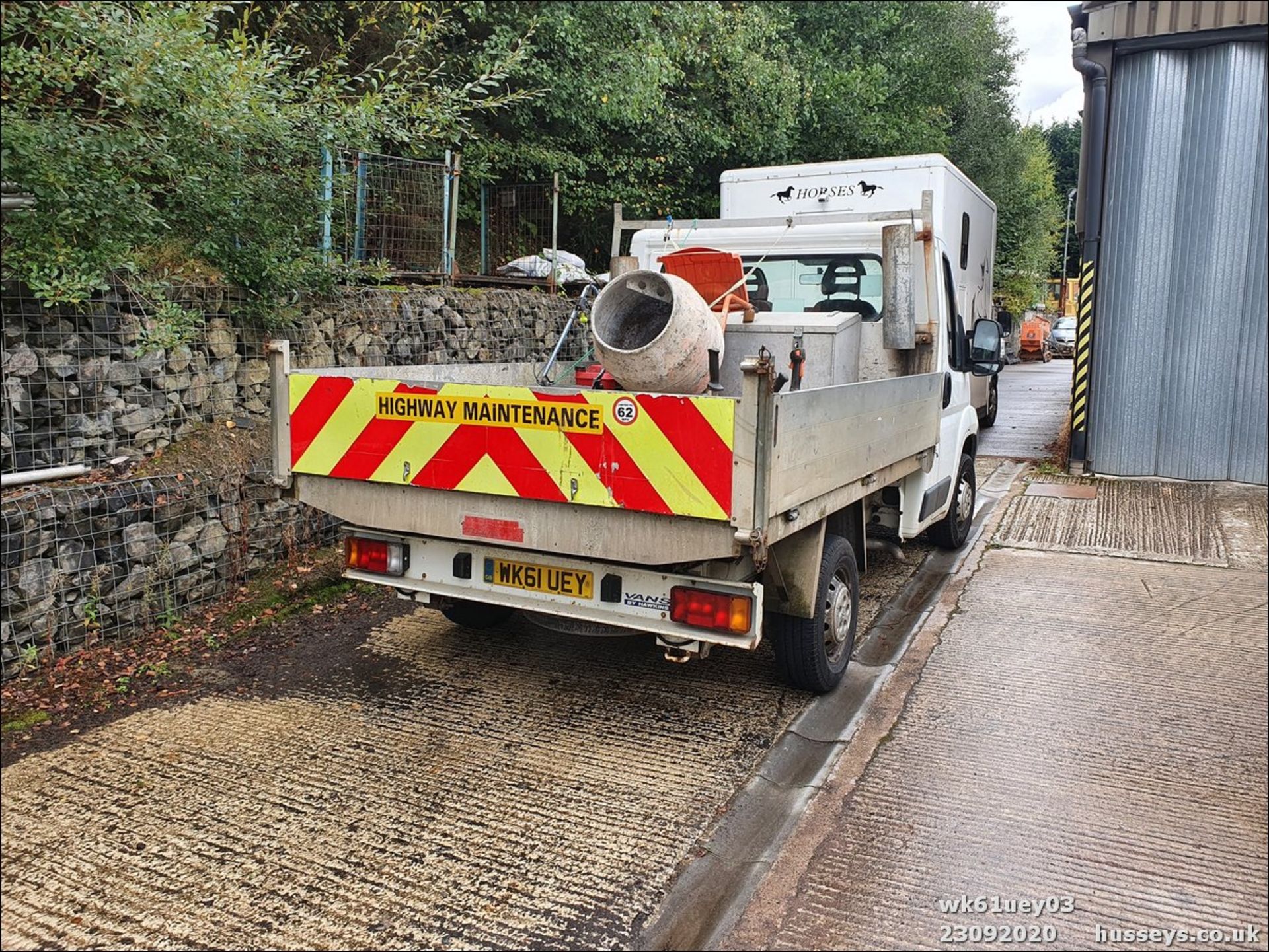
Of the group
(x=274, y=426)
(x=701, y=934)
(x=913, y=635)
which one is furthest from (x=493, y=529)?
(x=913, y=635)

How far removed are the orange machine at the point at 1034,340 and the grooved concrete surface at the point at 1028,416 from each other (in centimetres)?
502

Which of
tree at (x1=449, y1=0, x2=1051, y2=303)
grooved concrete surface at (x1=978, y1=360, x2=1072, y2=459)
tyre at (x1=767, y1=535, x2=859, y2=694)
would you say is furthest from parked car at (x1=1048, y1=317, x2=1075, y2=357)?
tyre at (x1=767, y1=535, x2=859, y2=694)

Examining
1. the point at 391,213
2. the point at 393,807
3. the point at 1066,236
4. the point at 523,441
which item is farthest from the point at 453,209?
the point at 1066,236

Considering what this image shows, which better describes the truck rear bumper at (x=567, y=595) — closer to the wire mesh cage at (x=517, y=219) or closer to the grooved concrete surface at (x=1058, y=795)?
the grooved concrete surface at (x=1058, y=795)

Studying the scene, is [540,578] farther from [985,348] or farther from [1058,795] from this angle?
[985,348]

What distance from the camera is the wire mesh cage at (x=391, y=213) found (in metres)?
7.76

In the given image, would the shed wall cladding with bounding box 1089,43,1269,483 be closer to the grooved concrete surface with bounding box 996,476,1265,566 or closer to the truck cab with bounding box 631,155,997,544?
the grooved concrete surface with bounding box 996,476,1265,566

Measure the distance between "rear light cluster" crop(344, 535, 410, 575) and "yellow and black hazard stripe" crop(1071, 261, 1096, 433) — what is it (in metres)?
7.82

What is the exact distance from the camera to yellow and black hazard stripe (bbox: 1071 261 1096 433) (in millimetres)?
9930

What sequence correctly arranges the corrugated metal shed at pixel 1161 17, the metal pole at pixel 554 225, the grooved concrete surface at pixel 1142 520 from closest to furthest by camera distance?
the grooved concrete surface at pixel 1142 520, the corrugated metal shed at pixel 1161 17, the metal pole at pixel 554 225

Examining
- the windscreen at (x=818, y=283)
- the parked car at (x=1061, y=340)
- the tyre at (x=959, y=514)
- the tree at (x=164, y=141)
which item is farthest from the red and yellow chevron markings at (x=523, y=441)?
the parked car at (x=1061, y=340)

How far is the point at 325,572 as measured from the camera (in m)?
6.37

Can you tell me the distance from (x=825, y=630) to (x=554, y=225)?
7461 mm

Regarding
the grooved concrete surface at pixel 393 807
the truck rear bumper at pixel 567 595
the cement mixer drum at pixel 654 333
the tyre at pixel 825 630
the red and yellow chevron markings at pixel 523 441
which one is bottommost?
the grooved concrete surface at pixel 393 807
